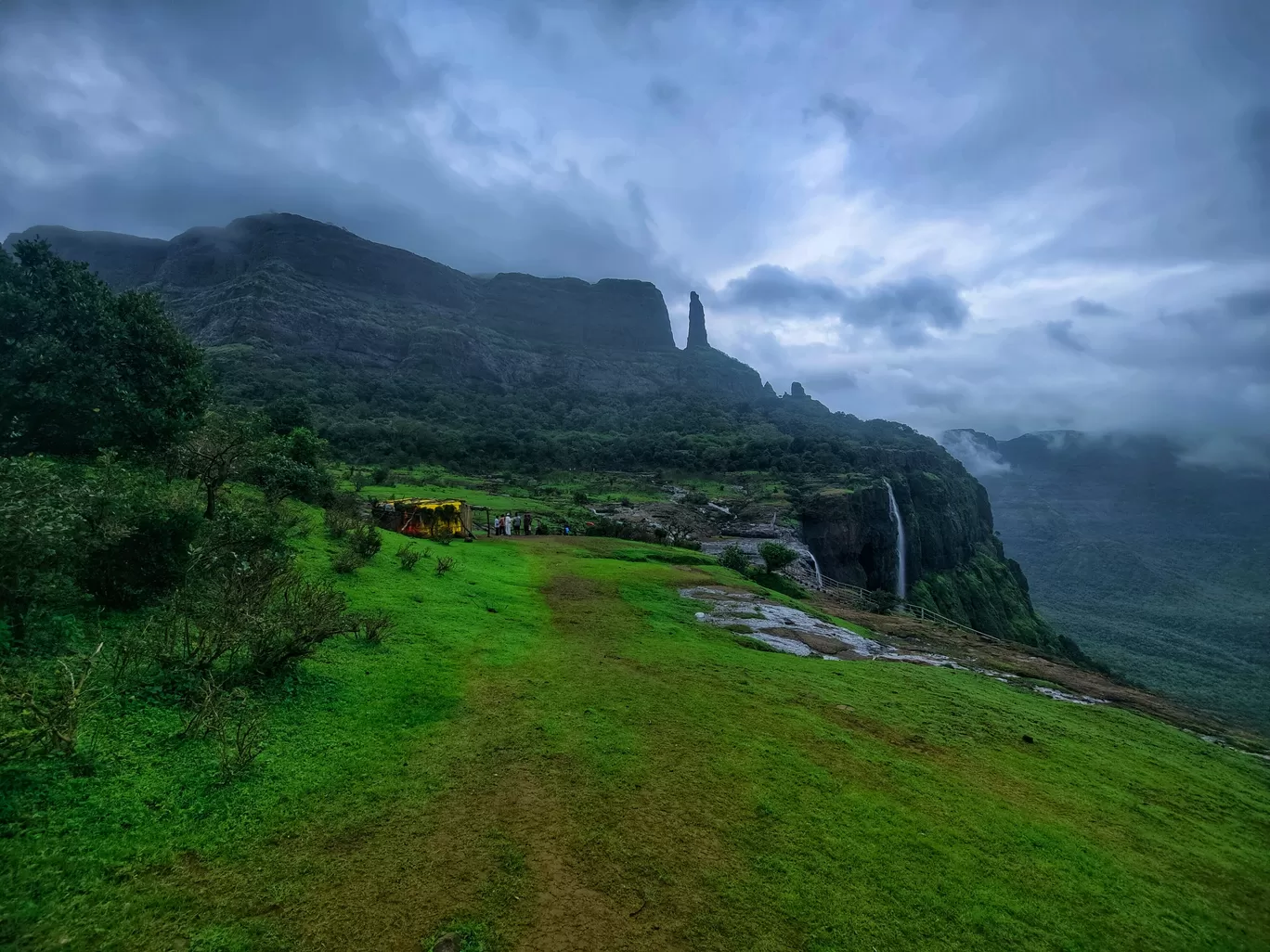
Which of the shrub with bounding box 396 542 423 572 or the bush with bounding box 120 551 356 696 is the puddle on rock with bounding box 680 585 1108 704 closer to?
the shrub with bounding box 396 542 423 572

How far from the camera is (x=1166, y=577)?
118 m

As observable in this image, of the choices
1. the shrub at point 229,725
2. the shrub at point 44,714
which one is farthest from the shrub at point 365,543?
the shrub at point 44,714

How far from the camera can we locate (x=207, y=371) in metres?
21.2

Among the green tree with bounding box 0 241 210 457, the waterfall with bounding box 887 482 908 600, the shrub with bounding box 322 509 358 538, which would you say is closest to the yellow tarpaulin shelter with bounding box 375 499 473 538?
the shrub with bounding box 322 509 358 538

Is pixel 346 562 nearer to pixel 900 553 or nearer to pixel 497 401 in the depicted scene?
pixel 900 553

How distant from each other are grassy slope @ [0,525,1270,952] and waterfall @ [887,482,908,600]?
66782 mm

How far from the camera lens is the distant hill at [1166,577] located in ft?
201

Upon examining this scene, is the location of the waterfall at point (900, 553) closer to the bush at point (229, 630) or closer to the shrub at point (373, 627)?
the shrub at point (373, 627)

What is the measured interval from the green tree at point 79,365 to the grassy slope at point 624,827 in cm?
1488

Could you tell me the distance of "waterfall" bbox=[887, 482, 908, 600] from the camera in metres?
72.0

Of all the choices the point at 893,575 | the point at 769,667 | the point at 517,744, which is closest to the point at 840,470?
the point at 893,575

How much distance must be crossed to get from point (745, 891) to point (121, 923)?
187 inches

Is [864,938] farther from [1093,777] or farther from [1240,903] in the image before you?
[1093,777]

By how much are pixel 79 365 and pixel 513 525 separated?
68.2 ft
